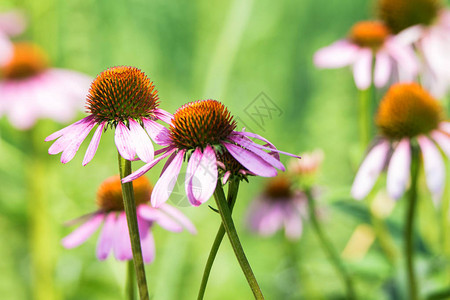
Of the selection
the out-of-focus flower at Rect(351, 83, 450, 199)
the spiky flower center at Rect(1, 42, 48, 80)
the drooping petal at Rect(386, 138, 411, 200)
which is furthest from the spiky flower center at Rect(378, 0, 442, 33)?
the spiky flower center at Rect(1, 42, 48, 80)

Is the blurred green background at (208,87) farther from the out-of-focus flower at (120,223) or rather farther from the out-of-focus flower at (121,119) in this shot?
the out-of-focus flower at (121,119)

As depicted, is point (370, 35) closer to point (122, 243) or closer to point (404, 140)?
point (404, 140)

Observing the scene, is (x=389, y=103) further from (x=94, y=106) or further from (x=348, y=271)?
(x=94, y=106)

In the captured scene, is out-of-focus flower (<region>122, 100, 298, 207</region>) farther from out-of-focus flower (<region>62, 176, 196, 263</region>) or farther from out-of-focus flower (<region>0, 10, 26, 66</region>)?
out-of-focus flower (<region>0, 10, 26, 66</region>)

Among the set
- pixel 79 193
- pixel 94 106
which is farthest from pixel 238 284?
pixel 94 106

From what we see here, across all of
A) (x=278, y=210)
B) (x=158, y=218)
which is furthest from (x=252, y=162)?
(x=278, y=210)

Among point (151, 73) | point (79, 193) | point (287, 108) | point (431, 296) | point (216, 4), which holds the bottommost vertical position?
point (431, 296)
